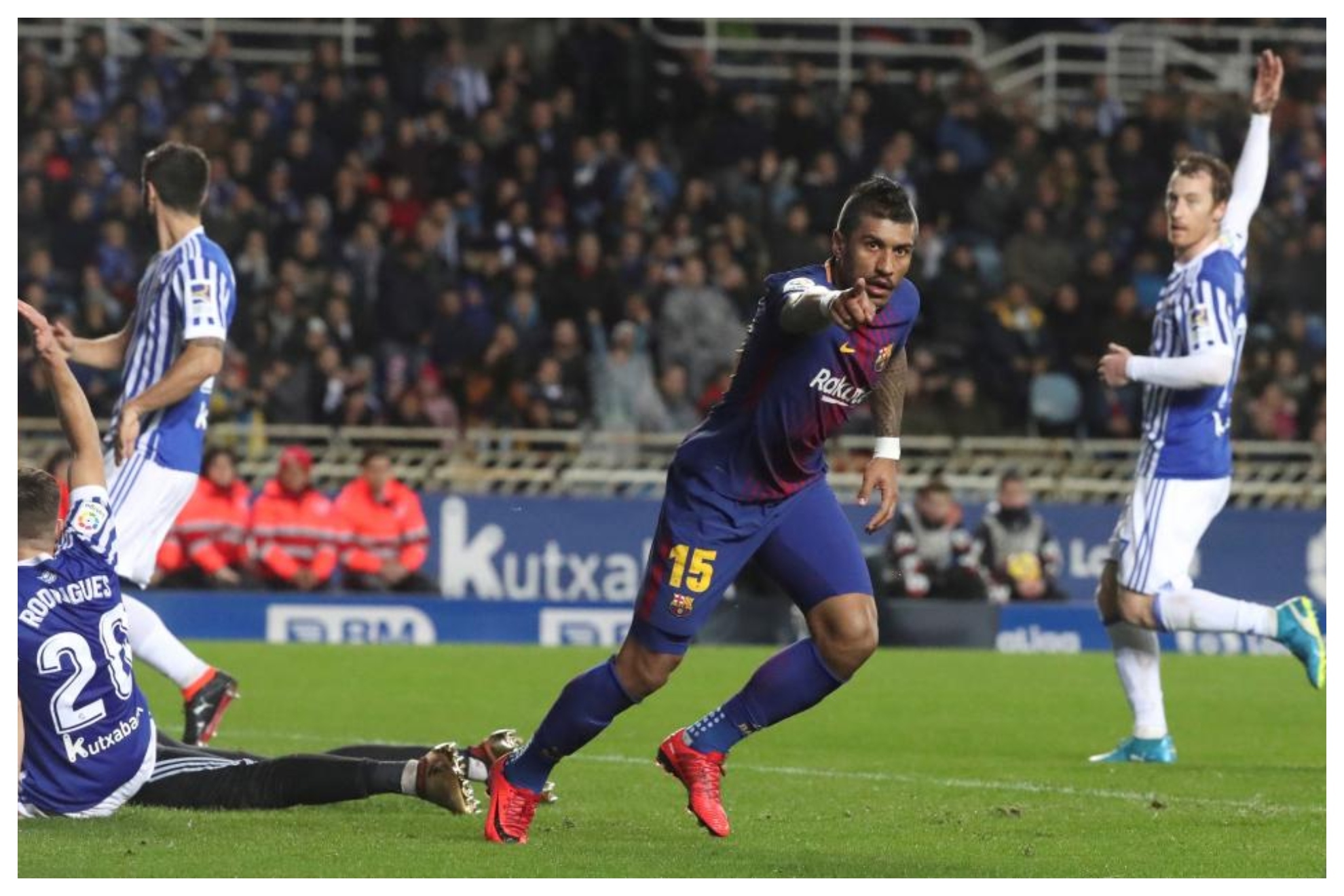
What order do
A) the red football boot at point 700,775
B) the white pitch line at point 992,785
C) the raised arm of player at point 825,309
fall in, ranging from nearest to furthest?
the raised arm of player at point 825,309 < the red football boot at point 700,775 < the white pitch line at point 992,785

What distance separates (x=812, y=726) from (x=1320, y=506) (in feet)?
30.7

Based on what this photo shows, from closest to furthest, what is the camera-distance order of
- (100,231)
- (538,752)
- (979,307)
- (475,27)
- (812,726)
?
(538,752) < (812,726) < (100,231) < (979,307) < (475,27)

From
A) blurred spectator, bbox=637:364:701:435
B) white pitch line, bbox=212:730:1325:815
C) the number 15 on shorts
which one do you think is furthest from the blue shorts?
blurred spectator, bbox=637:364:701:435

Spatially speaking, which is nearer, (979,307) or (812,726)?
(812,726)

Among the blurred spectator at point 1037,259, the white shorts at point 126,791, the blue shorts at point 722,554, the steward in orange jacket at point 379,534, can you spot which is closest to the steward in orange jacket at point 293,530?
the steward in orange jacket at point 379,534

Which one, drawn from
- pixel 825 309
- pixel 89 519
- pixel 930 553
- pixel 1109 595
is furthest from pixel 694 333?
pixel 825 309

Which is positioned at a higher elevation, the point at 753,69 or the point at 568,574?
the point at 753,69

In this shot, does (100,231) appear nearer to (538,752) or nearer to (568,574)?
(568,574)

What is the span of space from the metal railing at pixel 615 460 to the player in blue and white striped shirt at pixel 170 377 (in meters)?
8.66

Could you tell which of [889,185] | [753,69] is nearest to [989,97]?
[753,69]

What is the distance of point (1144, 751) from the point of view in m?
10.4

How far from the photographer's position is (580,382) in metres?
20.1

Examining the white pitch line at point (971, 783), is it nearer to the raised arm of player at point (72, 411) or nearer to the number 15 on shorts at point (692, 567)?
the number 15 on shorts at point (692, 567)

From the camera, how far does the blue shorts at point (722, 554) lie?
7129 millimetres
